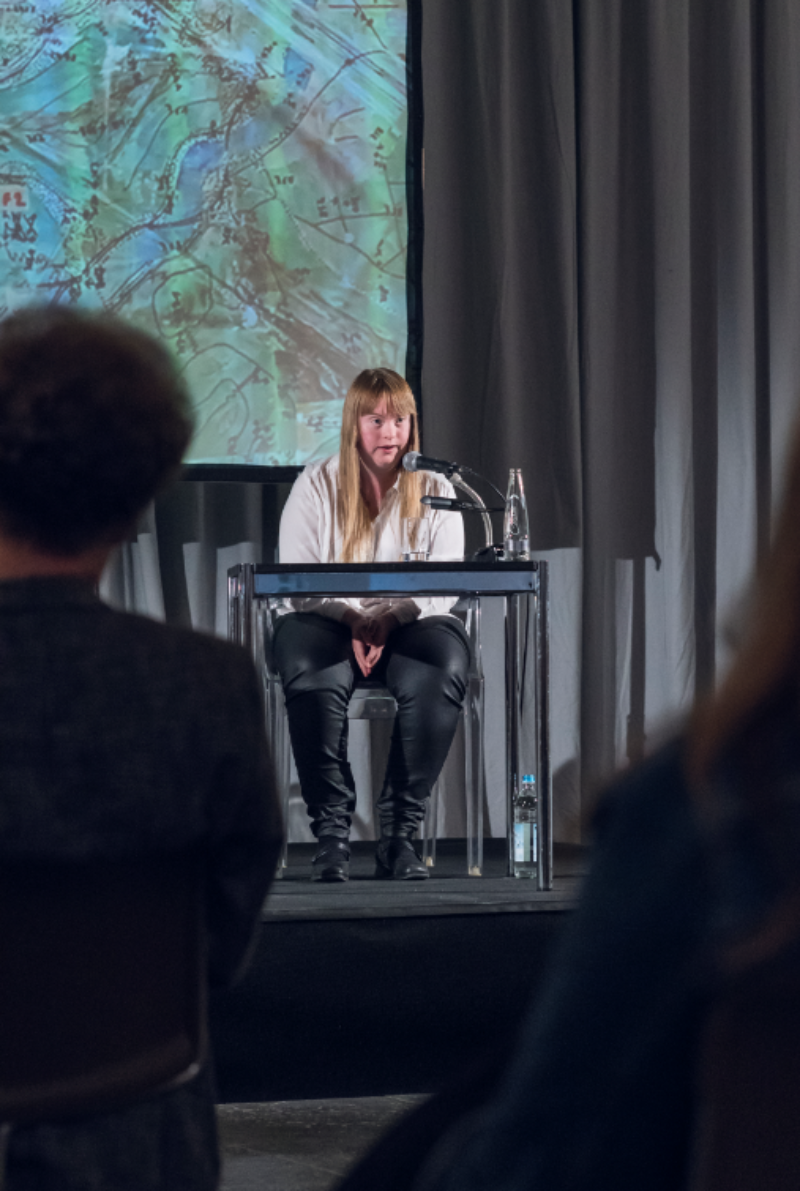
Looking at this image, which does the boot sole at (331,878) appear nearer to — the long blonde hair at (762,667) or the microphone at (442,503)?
the microphone at (442,503)

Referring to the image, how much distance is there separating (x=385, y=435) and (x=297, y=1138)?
5.06ft

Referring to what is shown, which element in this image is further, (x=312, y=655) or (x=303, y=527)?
(x=303, y=527)

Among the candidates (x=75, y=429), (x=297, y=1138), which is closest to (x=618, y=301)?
(x=297, y=1138)

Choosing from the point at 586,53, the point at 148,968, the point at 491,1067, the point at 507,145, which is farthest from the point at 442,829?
the point at 491,1067

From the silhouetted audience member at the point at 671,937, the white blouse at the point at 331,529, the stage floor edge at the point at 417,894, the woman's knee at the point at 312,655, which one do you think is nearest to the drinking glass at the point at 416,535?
the white blouse at the point at 331,529

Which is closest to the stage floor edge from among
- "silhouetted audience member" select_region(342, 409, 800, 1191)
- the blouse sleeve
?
the blouse sleeve

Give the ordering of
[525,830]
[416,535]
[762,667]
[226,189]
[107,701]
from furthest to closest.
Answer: [226,189] < [416,535] < [525,830] < [107,701] < [762,667]

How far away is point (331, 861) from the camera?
2580 millimetres

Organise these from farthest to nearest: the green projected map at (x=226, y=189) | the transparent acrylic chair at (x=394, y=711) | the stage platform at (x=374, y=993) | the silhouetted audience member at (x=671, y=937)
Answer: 1. the green projected map at (x=226, y=189)
2. the transparent acrylic chair at (x=394, y=711)
3. the stage platform at (x=374, y=993)
4. the silhouetted audience member at (x=671, y=937)

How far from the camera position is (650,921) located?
37 cm

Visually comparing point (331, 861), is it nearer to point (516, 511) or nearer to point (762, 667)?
point (516, 511)

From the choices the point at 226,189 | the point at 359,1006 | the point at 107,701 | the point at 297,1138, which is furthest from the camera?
the point at 226,189

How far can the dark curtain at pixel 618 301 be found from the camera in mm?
3711

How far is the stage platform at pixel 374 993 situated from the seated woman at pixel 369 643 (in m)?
→ 0.39
